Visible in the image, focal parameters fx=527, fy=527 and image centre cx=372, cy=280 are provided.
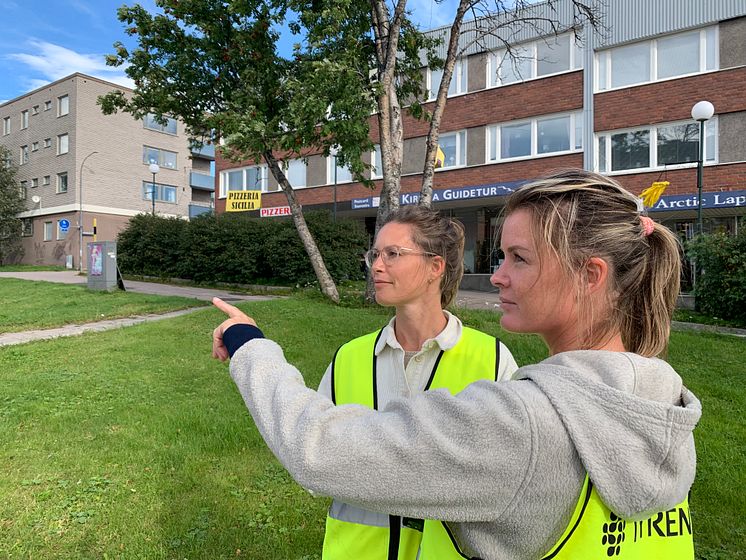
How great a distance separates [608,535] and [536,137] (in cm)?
2177

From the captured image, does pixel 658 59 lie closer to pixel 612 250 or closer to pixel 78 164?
pixel 612 250

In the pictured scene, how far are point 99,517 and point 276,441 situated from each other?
3.14 meters

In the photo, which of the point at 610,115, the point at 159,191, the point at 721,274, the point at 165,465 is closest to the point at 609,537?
the point at 165,465

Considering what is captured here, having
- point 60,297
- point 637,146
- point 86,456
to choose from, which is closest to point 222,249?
point 60,297

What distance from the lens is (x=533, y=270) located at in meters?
1.08

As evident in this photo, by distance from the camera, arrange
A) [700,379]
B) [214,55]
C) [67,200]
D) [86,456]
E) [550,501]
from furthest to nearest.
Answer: [67,200] → [214,55] → [700,379] → [86,456] → [550,501]

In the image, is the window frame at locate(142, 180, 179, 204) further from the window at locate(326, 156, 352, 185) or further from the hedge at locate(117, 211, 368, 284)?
the window at locate(326, 156, 352, 185)

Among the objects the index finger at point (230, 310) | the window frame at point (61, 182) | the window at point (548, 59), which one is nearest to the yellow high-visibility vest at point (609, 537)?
the index finger at point (230, 310)

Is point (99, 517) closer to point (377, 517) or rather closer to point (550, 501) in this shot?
point (377, 517)

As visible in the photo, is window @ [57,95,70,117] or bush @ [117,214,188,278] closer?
bush @ [117,214,188,278]

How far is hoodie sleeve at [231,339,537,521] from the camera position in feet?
2.72

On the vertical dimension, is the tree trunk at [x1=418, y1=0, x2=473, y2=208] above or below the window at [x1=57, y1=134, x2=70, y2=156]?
below

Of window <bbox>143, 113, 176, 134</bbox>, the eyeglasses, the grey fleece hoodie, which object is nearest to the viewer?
the grey fleece hoodie

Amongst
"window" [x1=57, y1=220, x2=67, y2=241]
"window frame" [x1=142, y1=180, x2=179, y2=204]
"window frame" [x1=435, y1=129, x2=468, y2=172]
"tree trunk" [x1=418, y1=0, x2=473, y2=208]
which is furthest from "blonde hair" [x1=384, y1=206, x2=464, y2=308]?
"window frame" [x1=142, y1=180, x2=179, y2=204]
